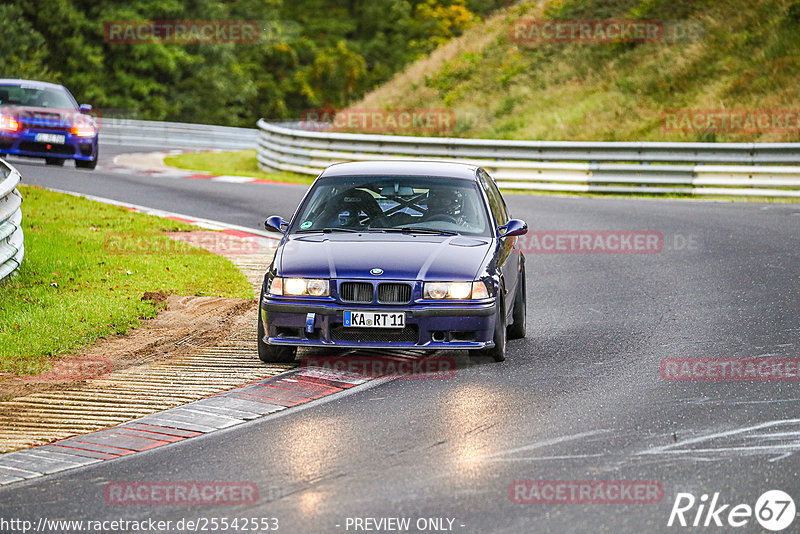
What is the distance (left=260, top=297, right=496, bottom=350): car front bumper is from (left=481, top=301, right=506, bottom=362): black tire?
0.10m

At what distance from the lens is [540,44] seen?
39.1 meters

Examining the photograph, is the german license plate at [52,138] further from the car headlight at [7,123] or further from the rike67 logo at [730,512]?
the rike67 logo at [730,512]

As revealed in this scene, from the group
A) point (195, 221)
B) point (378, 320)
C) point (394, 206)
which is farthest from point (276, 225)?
point (195, 221)

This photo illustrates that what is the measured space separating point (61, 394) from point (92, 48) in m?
49.9

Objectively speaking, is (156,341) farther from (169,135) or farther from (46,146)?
(169,135)

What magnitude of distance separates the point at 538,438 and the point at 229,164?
27402mm

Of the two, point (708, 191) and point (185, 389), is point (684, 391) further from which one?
point (708, 191)

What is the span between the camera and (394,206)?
9961 millimetres

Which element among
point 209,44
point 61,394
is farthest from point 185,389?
point 209,44

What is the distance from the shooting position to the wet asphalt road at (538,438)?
18.9 ft

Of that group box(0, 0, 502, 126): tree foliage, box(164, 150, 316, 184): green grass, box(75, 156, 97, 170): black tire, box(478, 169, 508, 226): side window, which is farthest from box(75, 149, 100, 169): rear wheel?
box(0, 0, 502, 126): tree foliage

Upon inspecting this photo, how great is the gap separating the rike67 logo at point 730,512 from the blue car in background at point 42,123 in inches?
818

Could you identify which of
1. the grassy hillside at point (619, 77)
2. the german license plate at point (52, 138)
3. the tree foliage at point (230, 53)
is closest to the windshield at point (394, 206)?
the german license plate at point (52, 138)

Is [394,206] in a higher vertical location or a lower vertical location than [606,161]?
higher
